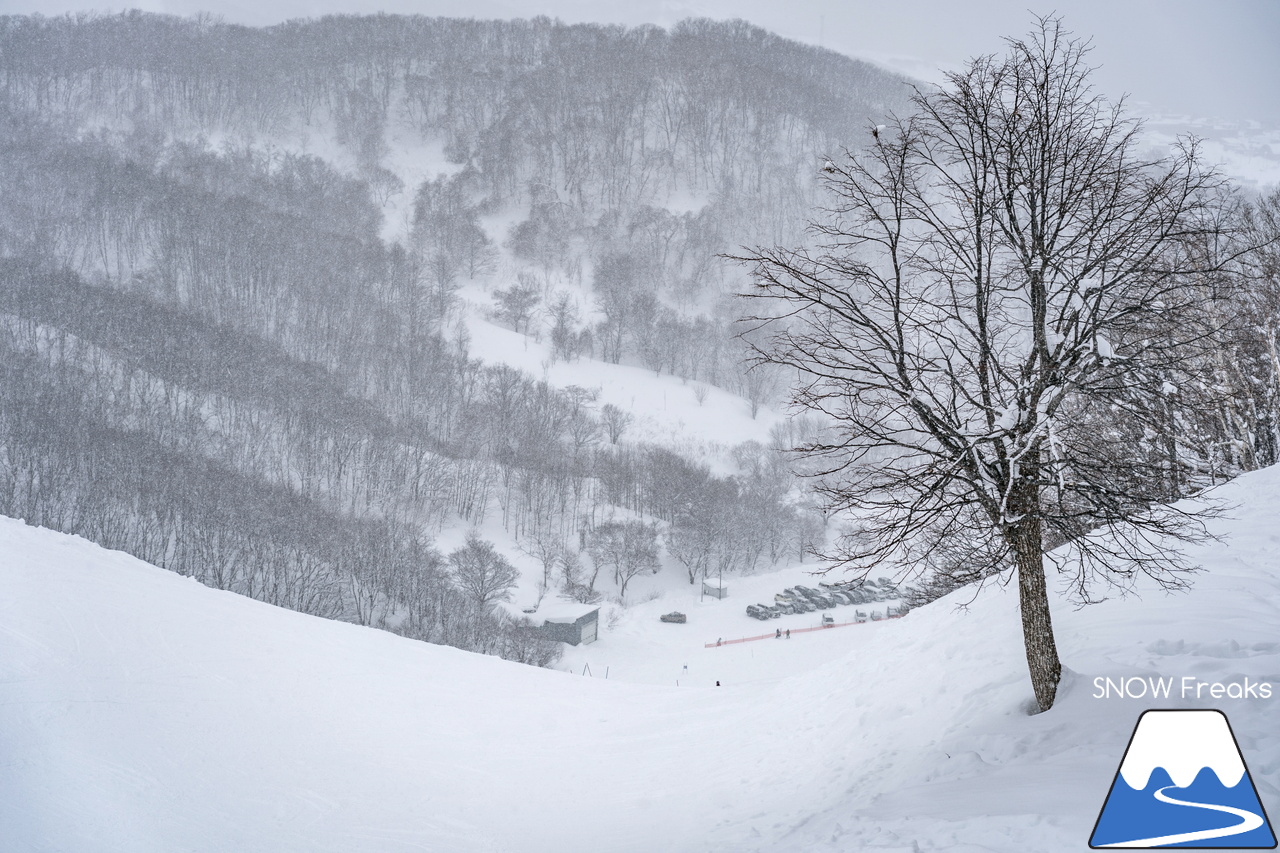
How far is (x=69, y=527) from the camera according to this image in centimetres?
2722

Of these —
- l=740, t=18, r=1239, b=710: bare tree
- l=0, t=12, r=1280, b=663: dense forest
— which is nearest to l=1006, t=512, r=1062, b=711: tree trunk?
l=740, t=18, r=1239, b=710: bare tree

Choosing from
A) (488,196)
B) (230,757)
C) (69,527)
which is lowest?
(69,527)

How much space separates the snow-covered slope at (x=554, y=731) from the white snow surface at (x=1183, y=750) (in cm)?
20

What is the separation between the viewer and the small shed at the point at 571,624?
29.1m

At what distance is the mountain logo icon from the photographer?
124 inches

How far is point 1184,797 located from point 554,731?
8.48 meters

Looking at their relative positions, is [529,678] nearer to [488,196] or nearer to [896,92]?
[488,196]

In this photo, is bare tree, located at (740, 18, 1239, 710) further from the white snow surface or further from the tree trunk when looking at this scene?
the white snow surface

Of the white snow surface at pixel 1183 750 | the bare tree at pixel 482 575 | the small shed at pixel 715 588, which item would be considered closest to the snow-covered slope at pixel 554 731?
the white snow surface at pixel 1183 750

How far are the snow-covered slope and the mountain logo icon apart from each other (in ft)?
0.70

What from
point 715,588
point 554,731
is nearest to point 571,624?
point 715,588

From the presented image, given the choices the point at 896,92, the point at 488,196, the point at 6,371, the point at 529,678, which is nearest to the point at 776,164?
the point at 896,92

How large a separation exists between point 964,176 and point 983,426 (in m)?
2.56

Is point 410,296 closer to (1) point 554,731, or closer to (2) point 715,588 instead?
Result: (2) point 715,588
